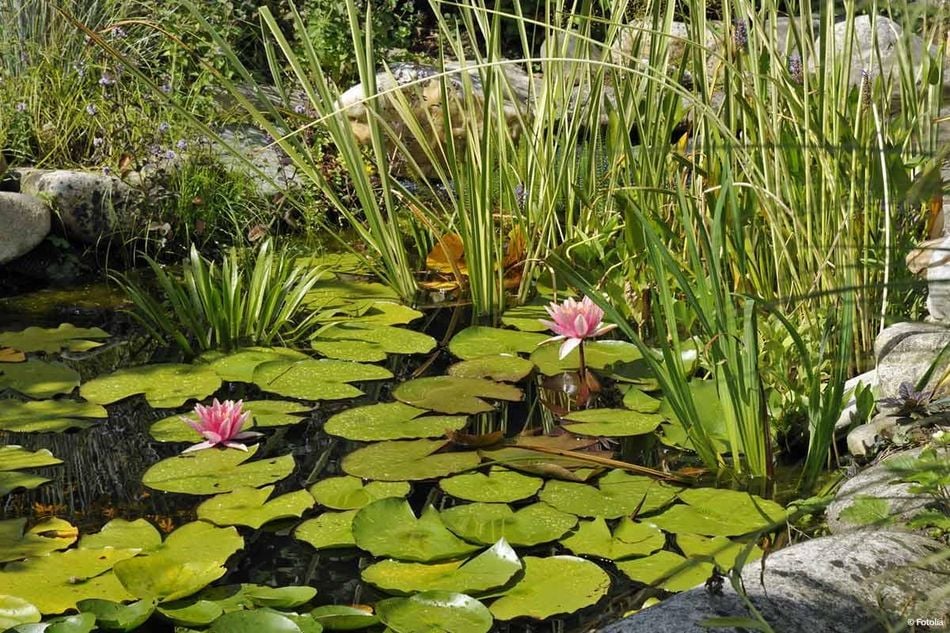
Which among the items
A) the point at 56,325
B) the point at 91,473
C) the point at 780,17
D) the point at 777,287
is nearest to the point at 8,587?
the point at 91,473

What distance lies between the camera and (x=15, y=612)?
199cm

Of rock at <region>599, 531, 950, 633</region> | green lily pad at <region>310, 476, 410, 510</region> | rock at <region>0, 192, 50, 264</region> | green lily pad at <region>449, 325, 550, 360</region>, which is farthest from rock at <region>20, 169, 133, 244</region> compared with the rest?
rock at <region>599, 531, 950, 633</region>

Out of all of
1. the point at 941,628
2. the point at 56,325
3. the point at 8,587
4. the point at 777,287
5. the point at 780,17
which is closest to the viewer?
the point at 941,628

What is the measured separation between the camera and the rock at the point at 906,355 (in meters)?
2.68

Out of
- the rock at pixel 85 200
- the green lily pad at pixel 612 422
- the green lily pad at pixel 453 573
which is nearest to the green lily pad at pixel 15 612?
the green lily pad at pixel 453 573

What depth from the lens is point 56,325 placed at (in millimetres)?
3881

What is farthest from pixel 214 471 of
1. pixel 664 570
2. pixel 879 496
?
pixel 879 496

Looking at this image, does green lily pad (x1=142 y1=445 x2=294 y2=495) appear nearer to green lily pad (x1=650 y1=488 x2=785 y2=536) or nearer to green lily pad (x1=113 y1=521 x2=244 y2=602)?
green lily pad (x1=113 y1=521 x2=244 y2=602)

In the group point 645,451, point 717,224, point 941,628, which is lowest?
point 645,451

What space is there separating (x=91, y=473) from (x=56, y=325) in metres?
1.36

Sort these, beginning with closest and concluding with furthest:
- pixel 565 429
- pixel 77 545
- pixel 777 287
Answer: pixel 77 545 < pixel 565 429 < pixel 777 287

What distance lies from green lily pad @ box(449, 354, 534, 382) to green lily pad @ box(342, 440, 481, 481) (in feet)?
1.56

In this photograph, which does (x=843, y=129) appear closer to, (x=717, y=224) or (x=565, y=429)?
(x=717, y=224)

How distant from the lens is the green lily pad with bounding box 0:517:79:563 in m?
2.27
